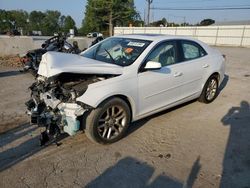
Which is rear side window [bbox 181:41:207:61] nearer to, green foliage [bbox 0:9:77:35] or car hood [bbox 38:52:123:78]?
car hood [bbox 38:52:123:78]

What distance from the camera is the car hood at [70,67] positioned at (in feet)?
12.6

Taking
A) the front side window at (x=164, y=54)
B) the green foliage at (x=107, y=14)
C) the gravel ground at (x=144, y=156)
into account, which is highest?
the green foliage at (x=107, y=14)

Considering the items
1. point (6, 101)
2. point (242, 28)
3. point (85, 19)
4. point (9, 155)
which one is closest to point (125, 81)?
point (9, 155)

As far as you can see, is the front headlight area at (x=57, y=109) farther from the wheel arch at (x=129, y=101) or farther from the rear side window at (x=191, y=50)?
the rear side window at (x=191, y=50)

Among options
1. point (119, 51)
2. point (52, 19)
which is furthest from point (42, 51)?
point (52, 19)

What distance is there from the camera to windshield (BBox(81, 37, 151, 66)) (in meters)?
4.59

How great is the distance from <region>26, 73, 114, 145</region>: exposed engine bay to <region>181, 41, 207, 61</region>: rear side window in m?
2.00

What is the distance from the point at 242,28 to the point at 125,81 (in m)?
27.6

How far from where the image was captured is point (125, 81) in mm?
4203

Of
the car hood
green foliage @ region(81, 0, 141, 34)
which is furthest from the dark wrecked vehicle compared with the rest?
green foliage @ region(81, 0, 141, 34)

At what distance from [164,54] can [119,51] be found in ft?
2.72

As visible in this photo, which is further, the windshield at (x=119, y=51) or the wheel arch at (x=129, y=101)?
the windshield at (x=119, y=51)

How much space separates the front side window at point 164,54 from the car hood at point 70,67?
765 mm

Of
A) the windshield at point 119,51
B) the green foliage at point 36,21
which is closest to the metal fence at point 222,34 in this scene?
the windshield at point 119,51
